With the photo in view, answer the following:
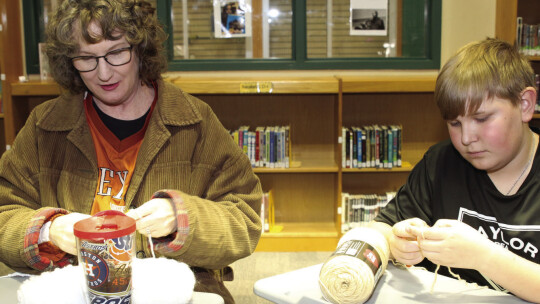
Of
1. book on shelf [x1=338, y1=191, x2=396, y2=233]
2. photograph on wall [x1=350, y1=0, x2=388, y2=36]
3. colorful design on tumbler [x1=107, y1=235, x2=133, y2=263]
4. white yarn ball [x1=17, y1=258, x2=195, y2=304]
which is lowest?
book on shelf [x1=338, y1=191, x2=396, y2=233]

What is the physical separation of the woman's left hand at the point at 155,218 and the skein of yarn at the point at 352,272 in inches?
14.6

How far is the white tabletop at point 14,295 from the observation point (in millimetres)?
1071

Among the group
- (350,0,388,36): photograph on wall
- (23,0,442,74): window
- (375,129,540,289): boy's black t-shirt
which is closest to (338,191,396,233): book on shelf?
(23,0,442,74): window

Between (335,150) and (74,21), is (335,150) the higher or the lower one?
the lower one

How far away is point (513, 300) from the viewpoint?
1.09 metres

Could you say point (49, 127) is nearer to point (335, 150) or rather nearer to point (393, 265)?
point (393, 265)

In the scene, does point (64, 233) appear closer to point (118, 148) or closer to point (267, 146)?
point (118, 148)

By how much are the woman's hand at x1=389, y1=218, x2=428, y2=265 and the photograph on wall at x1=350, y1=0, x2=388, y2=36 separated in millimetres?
2890

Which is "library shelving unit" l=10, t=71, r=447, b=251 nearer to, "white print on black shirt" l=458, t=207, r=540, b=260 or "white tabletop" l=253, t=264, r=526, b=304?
"white print on black shirt" l=458, t=207, r=540, b=260

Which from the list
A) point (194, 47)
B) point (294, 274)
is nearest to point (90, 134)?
point (294, 274)

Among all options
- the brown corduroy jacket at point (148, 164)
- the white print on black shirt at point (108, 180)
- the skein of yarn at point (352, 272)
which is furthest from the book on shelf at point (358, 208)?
the skein of yarn at point (352, 272)

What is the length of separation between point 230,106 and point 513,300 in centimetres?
293

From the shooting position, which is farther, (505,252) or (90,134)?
(90,134)

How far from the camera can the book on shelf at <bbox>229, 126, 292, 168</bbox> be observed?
11.8ft
